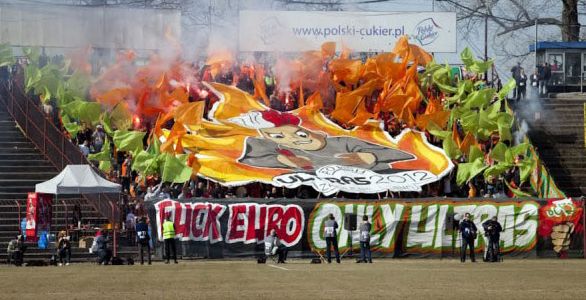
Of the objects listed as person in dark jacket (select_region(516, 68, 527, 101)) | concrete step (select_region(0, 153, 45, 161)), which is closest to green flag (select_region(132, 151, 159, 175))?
concrete step (select_region(0, 153, 45, 161))

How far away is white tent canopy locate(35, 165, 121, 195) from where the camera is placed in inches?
1578

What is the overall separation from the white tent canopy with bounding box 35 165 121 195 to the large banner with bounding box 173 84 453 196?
15.7 ft

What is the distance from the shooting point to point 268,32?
56.0 m

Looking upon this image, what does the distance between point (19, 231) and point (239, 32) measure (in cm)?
1703

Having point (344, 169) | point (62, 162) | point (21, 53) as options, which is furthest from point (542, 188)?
point (21, 53)

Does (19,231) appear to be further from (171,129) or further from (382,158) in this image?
(382,158)

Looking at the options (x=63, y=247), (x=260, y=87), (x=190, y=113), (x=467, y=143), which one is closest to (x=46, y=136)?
(x=190, y=113)

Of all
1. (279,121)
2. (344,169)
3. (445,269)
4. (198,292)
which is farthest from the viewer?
(279,121)

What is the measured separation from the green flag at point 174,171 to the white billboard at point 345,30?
41.2 ft

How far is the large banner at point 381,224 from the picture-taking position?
138ft

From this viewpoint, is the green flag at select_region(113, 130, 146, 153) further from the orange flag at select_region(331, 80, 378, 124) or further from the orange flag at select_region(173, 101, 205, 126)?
the orange flag at select_region(331, 80, 378, 124)

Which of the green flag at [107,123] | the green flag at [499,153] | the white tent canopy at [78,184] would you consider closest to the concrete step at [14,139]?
the green flag at [107,123]

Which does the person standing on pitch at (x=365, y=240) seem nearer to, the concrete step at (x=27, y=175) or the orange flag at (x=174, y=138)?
the orange flag at (x=174, y=138)

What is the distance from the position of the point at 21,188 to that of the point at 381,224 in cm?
1313
